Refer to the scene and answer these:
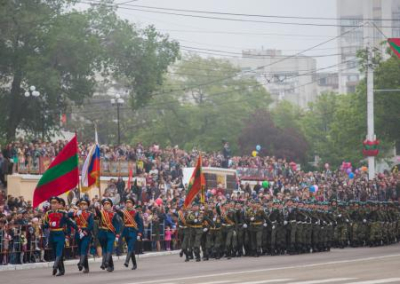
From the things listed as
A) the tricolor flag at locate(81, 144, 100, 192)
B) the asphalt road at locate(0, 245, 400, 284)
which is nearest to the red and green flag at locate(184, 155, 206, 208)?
the asphalt road at locate(0, 245, 400, 284)

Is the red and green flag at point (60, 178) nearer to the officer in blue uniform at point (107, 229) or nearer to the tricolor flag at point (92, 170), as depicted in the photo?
the officer in blue uniform at point (107, 229)

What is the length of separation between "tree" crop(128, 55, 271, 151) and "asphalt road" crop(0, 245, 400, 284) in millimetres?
67758

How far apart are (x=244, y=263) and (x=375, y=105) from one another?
4651cm

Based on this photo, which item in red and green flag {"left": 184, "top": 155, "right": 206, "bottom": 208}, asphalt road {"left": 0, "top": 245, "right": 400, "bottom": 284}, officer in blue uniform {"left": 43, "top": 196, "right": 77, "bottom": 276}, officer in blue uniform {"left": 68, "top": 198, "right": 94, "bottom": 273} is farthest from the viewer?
red and green flag {"left": 184, "top": 155, "right": 206, "bottom": 208}

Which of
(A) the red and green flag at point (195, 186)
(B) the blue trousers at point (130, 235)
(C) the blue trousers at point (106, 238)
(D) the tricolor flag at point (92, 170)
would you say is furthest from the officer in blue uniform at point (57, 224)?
(A) the red and green flag at point (195, 186)

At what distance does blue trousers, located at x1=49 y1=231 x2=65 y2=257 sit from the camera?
85.1 ft

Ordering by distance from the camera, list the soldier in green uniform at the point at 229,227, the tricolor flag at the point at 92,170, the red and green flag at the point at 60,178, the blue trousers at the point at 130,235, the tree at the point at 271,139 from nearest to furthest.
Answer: the red and green flag at the point at 60,178 → the blue trousers at the point at 130,235 → the tricolor flag at the point at 92,170 → the soldier in green uniform at the point at 229,227 → the tree at the point at 271,139

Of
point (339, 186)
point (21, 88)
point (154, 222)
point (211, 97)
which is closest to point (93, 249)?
point (154, 222)

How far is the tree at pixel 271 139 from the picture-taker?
95438 millimetres

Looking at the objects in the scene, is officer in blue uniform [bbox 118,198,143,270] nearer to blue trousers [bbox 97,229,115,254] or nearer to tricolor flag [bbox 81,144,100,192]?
blue trousers [bbox 97,229,115,254]

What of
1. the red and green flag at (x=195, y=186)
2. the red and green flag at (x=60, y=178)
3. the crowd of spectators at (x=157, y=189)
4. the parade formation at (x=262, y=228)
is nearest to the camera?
the red and green flag at (x=60, y=178)

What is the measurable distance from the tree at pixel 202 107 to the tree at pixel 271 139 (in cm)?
360

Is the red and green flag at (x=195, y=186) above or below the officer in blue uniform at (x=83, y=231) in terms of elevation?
above

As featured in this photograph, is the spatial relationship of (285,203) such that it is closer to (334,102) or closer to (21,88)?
(21,88)
